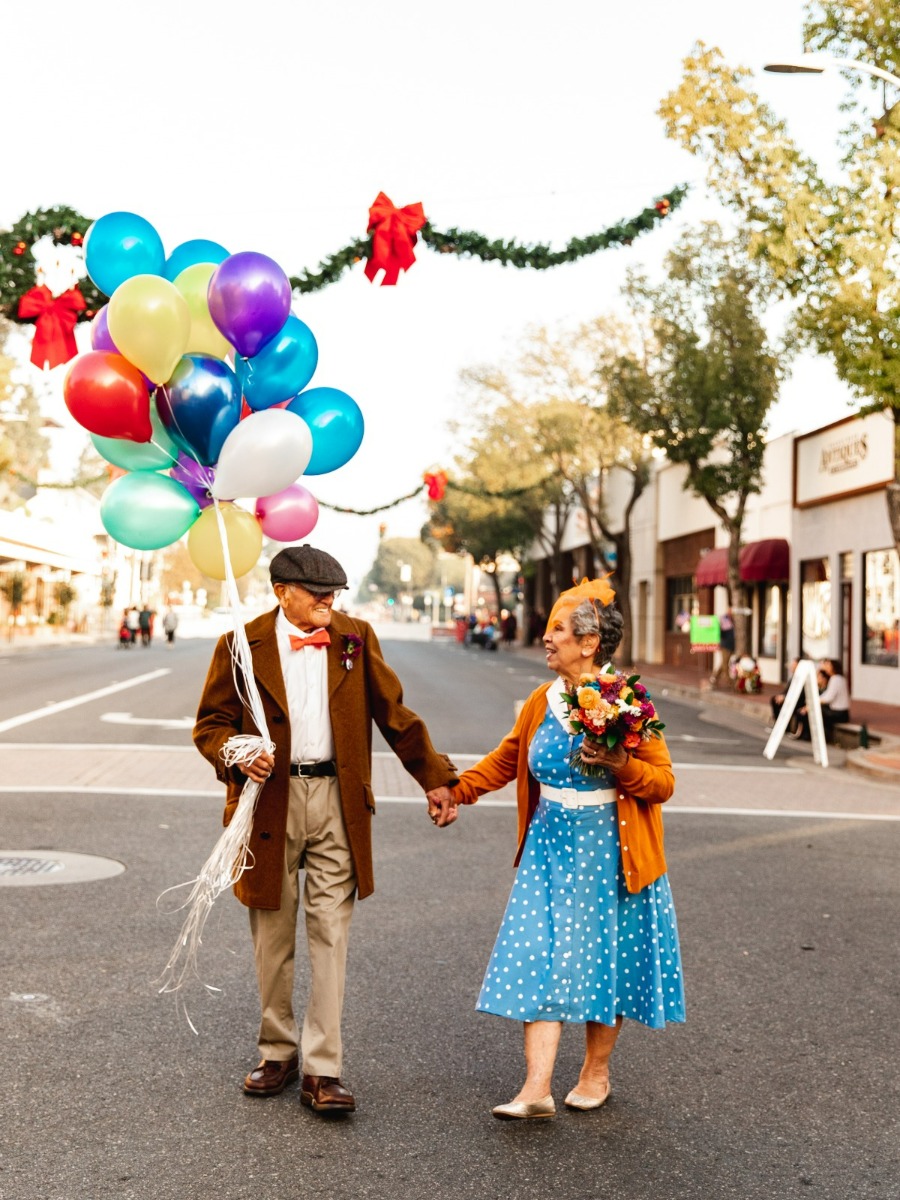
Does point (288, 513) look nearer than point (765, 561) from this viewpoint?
Yes

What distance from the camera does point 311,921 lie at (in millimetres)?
4484

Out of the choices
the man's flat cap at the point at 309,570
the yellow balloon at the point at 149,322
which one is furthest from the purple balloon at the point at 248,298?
the man's flat cap at the point at 309,570

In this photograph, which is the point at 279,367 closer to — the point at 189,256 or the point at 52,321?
the point at 189,256

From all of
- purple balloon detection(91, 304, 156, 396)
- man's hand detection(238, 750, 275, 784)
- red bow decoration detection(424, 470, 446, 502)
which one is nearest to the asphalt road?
man's hand detection(238, 750, 275, 784)

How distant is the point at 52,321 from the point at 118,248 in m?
2.85

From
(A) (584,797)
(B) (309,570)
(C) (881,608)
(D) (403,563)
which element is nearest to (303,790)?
(B) (309,570)

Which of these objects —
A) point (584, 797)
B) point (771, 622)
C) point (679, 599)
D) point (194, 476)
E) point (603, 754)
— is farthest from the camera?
point (679, 599)

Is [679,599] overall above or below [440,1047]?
above

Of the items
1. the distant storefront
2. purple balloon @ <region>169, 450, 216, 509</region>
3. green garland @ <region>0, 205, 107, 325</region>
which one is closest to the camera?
purple balloon @ <region>169, 450, 216, 509</region>

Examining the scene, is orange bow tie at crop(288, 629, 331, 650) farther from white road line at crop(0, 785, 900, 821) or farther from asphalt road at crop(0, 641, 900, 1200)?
white road line at crop(0, 785, 900, 821)

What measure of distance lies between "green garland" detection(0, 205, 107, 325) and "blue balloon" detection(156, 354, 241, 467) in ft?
14.1

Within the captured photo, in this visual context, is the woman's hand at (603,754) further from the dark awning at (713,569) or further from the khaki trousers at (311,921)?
the dark awning at (713,569)

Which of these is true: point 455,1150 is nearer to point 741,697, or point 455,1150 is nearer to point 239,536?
point 239,536

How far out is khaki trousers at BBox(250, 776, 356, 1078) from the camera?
4.42 metres
